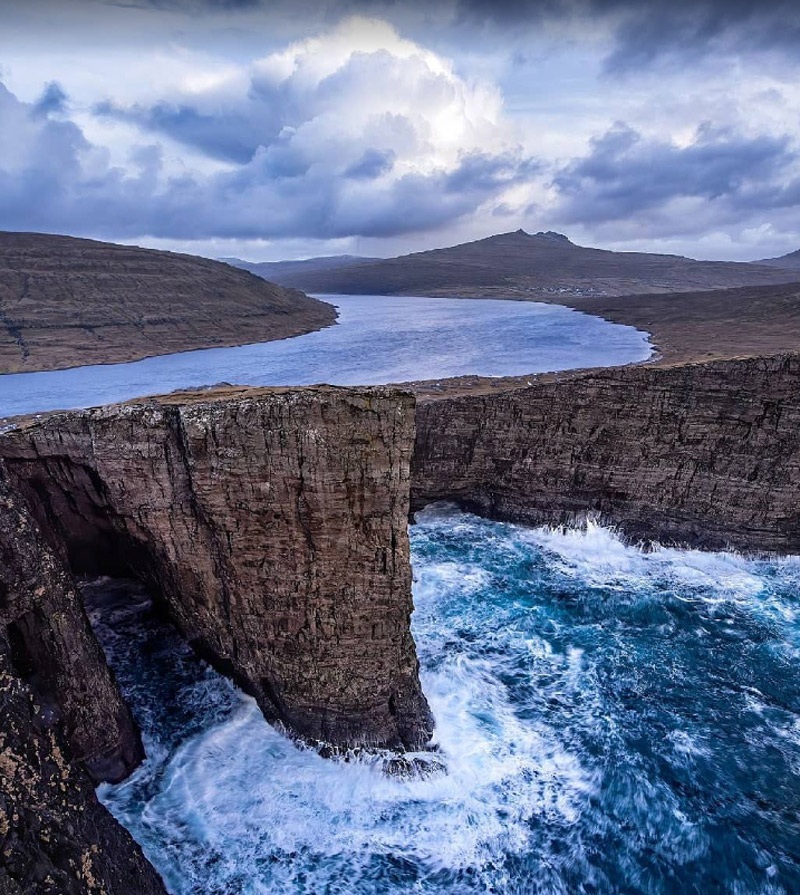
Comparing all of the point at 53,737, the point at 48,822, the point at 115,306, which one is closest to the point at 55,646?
the point at 53,737

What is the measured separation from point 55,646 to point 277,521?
5.72 metres

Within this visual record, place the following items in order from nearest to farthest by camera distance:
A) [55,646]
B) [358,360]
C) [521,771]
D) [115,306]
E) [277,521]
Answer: [55,646]
[277,521]
[521,771]
[358,360]
[115,306]

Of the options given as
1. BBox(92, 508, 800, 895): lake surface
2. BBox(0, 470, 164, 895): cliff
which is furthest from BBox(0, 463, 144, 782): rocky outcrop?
BBox(92, 508, 800, 895): lake surface

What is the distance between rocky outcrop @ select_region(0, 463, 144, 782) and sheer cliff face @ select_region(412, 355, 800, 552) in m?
19.6

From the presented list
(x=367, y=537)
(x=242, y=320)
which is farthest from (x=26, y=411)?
(x=242, y=320)

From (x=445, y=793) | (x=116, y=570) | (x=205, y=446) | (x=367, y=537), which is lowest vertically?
(x=445, y=793)

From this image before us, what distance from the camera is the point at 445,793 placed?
1473 cm

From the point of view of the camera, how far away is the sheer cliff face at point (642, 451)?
87.0 ft

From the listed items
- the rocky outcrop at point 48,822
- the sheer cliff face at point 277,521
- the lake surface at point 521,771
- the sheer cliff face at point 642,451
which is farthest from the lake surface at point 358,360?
the rocky outcrop at point 48,822

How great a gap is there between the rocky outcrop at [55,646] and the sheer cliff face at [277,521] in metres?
2.50

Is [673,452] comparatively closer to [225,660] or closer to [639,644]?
[639,644]

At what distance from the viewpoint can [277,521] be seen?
46.9 ft

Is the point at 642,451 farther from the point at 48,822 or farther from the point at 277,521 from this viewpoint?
the point at 48,822

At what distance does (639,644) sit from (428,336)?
330 feet
